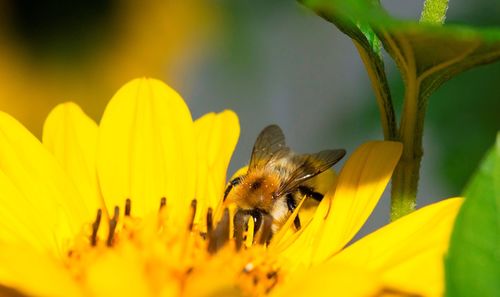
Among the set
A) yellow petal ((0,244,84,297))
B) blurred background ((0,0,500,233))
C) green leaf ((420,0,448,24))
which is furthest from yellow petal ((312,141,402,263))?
blurred background ((0,0,500,233))

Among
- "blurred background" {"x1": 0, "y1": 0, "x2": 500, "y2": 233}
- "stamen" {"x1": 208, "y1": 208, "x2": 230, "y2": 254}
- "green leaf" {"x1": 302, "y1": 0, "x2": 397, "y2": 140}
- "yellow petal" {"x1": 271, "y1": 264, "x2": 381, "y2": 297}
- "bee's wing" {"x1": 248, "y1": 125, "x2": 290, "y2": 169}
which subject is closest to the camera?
"yellow petal" {"x1": 271, "y1": 264, "x2": 381, "y2": 297}

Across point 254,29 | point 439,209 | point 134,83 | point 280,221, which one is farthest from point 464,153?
point 254,29

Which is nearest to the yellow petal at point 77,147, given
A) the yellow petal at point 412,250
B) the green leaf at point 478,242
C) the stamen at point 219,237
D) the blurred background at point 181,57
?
the stamen at point 219,237

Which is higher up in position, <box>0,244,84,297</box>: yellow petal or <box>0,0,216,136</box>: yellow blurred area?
<box>0,0,216,136</box>: yellow blurred area

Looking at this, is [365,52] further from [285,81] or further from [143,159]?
[285,81]

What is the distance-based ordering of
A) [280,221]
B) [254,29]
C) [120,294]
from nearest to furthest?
[120,294] → [280,221] → [254,29]

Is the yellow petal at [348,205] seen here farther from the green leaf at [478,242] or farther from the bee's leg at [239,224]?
the green leaf at [478,242]

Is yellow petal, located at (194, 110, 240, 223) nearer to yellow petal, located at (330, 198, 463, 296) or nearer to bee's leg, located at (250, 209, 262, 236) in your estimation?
bee's leg, located at (250, 209, 262, 236)
